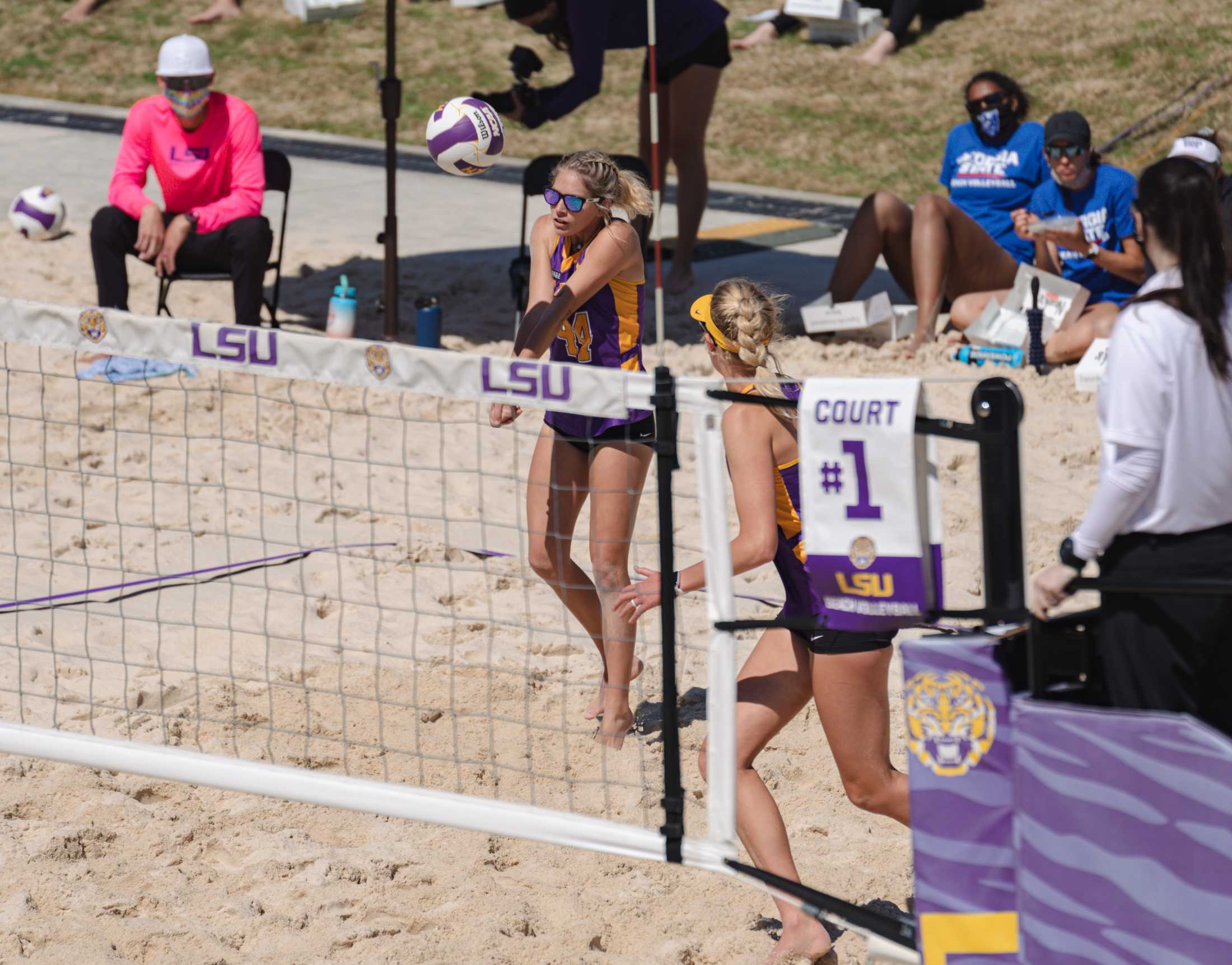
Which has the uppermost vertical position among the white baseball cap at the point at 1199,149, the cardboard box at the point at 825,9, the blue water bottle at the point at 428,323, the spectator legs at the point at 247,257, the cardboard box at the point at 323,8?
the cardboard box at the point at 323,8

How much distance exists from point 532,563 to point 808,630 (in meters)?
1.29

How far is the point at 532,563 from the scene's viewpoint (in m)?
4.05

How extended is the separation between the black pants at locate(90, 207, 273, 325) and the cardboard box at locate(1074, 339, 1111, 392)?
379cm

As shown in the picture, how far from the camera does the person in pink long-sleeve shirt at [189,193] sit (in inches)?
267

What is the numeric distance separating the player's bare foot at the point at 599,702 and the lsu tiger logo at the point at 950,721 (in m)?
1.76

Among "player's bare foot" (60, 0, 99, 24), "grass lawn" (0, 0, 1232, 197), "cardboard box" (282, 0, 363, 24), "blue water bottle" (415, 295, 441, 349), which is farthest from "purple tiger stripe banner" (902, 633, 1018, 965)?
"player's bare foot" (60, 0, 99, 24)

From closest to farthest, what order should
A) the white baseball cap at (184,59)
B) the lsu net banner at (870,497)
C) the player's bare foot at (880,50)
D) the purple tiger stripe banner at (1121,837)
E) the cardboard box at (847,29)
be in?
the purple tiger stripe banner at (1121,837)
the lsu net banner at (870,497)
the white baseball cap at (184,59)
the player's bare foot at (880,50)
the cardboard box at (847,29)

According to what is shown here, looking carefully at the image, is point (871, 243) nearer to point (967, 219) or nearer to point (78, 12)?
point (967, 219)

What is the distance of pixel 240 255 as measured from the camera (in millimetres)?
6848

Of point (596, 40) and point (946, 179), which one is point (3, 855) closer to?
point (596, 40)

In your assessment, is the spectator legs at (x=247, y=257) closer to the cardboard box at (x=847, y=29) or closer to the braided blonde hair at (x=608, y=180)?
the braided blonde hair at (x=608, y=180)

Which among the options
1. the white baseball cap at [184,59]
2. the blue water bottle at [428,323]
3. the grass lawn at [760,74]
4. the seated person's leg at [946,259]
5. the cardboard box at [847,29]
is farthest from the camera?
the cardboard box at [847,29]

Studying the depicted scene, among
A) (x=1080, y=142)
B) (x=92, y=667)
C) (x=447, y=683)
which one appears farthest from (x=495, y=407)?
(x=1080, y=142)

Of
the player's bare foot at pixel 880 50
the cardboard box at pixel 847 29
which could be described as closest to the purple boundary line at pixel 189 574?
the player's bare foot at pixel 880 50
